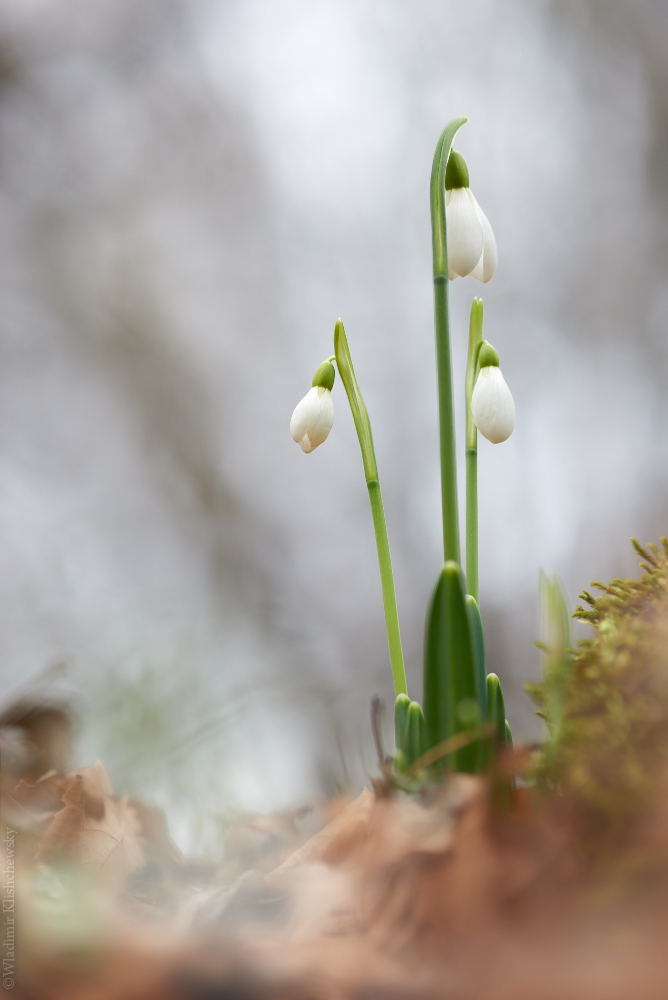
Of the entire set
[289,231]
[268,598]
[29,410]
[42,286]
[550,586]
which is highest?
[289,231]

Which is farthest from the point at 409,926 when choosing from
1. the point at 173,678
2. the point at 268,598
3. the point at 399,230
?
the point at 399,230

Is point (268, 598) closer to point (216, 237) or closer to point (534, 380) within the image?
point (534, 380)

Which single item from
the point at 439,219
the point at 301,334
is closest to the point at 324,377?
the point at 439,219

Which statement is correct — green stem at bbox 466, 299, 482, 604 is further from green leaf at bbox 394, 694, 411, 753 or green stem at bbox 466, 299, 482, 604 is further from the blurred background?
the blurred background

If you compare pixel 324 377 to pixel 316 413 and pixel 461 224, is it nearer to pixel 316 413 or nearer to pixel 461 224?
pixel 316 413

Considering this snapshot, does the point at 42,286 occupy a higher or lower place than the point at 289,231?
lower

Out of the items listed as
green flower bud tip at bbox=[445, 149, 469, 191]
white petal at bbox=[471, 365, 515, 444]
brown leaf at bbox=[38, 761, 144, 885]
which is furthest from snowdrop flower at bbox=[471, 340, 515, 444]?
brown leaf at bbox=[38, 761, 144, 885]
